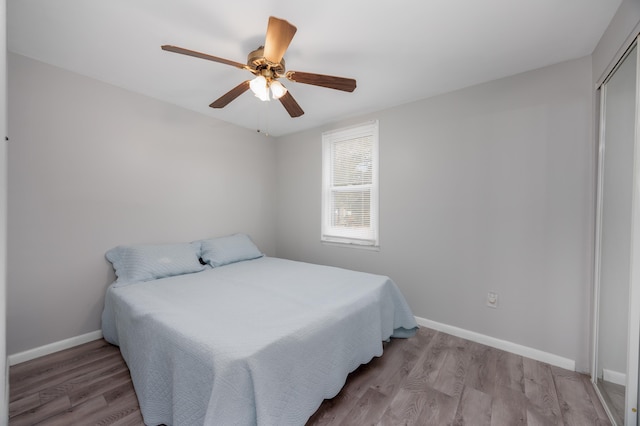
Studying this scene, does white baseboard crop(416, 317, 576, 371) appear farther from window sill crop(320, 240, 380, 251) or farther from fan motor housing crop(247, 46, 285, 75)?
fan motor housing crop(247, 46, 285, 75)

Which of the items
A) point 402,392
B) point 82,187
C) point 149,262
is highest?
point 82,187

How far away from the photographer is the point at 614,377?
1.59m

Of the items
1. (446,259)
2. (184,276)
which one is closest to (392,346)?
(446,259)

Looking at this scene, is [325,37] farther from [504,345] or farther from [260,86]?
[504,345]

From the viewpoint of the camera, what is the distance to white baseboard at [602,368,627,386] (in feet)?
4.83

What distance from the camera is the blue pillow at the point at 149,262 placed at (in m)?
2.36

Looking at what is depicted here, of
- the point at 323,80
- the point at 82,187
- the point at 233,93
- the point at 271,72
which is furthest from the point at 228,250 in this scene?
the point at 323,80

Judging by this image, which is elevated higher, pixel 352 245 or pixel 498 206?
pixel 498 206

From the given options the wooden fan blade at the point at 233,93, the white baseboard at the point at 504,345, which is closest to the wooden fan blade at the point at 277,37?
the wooden fan blade at the point at 233,93

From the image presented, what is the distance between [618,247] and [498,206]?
79cm

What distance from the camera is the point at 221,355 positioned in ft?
4.01

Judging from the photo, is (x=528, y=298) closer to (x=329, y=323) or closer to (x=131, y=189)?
(x=329, y=323)

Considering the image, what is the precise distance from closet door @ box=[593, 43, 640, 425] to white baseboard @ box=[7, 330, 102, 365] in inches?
149

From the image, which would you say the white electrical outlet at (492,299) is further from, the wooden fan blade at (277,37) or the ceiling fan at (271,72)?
the wooden fan blade at (277,37)
